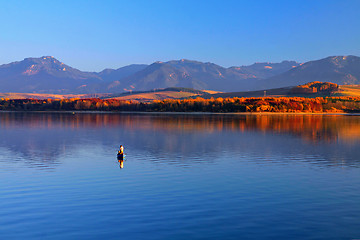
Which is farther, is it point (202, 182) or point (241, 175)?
point (241, 175)

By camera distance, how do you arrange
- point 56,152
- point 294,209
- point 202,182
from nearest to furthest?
point 294,209
point 202,182
point 56,152

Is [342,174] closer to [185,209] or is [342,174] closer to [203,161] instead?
Result: [203,161]

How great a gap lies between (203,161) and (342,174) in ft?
53.9

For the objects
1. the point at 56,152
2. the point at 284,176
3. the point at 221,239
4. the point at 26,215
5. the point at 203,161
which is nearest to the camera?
the point at 221,239

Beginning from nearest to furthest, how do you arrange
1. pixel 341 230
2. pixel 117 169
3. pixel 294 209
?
pixel 341 230, pixel 294 209, pixel 117 169

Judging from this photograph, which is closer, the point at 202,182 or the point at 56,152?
the point at 202,182

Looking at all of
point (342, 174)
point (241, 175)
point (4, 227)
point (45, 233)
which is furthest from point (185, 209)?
point (342, 174)

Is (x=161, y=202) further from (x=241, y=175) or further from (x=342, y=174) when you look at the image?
(x=342, y=174)

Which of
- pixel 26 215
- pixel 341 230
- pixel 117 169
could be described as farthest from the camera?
pixel 117 169

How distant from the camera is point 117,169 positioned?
142 feet

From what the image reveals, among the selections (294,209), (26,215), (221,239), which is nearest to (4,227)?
(26,215)

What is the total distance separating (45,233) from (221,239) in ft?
30.9

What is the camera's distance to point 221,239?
68.4ft

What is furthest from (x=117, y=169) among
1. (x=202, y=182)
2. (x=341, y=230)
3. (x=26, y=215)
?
(x=341, y=230)
